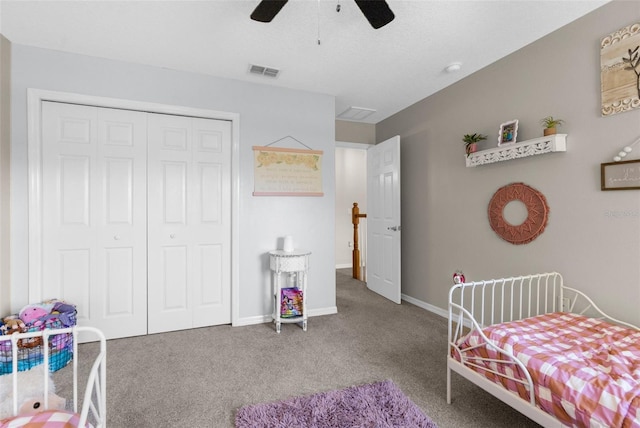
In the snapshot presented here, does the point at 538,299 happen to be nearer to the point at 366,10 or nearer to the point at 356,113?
the point at 366,10

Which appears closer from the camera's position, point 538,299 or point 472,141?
point 538,299

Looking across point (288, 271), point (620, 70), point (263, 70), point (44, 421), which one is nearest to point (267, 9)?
point (263, 70)

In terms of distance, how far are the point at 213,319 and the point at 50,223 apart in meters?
1.60

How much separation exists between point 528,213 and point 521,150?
1.65 ft

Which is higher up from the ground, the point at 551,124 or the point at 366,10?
the point at 366,10

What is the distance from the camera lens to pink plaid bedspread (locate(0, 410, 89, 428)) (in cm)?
98

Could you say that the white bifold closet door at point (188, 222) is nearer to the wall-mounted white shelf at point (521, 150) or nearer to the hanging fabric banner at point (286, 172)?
the hanging fabric banner at point (286, 172)

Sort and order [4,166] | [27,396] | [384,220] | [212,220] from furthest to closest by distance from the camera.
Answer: [384,220] → [212,220] → [4,166] → [27,396]

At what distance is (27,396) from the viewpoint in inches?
48.8

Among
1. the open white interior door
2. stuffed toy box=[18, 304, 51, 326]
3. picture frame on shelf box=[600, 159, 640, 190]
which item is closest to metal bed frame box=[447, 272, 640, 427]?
picture frame on shelf box=[600, 159, 640, 190]

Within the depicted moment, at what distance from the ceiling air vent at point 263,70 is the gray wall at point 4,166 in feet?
6.05

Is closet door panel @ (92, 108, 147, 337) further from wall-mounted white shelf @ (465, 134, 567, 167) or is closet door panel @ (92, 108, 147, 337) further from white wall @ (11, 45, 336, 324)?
wall-mounted white shelf @ (465, 134, 567, 167)

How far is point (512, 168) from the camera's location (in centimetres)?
266

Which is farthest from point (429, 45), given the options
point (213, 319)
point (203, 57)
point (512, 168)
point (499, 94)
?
point (213, 319)
